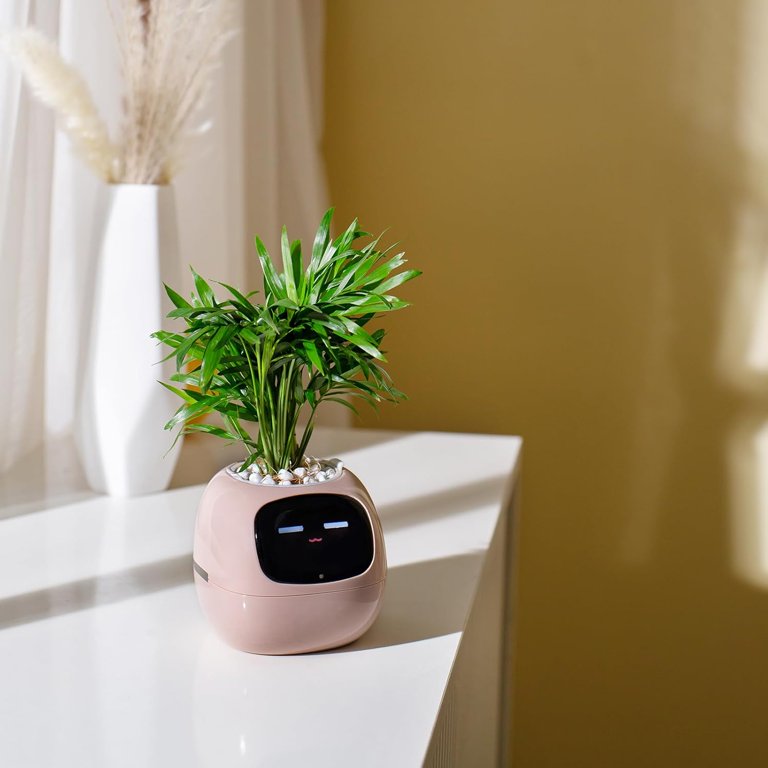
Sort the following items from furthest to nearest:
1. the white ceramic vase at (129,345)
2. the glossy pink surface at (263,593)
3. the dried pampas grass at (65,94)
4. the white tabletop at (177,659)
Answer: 1. the white ceramic vase at (129,345)
2. the dried pampas grass at (65,94)
3. the glossy pink surface at (263,593)
4. the white tabletop at (177,659)

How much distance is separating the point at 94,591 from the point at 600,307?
1340mm

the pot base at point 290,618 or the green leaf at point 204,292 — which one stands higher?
the green leaf at point 204,292

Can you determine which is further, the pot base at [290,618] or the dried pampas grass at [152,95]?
the dried pampas grass at [152,95]

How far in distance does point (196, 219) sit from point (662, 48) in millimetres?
971

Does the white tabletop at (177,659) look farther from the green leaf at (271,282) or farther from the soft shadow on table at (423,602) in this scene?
the green leaf at (271,282)

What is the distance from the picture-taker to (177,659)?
28.0 inches

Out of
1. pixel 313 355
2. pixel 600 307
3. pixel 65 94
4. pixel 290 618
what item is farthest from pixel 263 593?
pixel 600 307

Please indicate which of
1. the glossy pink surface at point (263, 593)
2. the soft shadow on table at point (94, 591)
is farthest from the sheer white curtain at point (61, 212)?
the glossy pink surface at point (263, 593)

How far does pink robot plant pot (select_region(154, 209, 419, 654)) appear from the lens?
70cm

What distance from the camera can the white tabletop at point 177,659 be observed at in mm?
594

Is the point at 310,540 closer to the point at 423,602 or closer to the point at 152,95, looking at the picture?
the point at 423,602

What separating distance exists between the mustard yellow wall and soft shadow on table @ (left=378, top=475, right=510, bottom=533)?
0.80 metres

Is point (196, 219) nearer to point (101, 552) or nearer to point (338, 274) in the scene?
point (101, 552)

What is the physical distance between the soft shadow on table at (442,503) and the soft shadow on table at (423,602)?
122 millimetres
